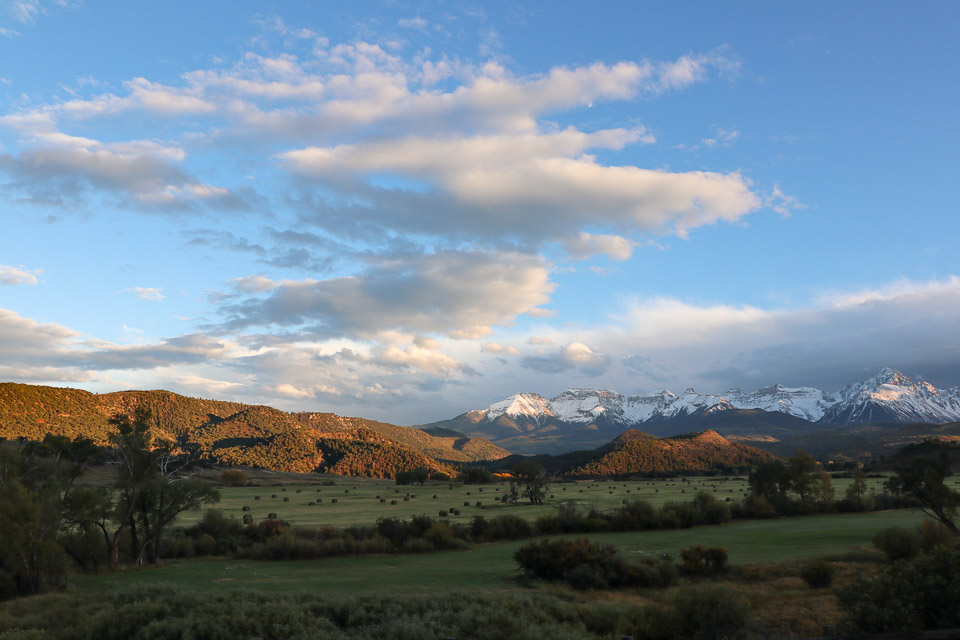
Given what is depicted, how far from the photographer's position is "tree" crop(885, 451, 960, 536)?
38.0 metres

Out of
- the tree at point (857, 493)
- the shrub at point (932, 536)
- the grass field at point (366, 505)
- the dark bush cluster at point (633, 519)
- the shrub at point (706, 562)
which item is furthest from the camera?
the tree at point (857, 493)

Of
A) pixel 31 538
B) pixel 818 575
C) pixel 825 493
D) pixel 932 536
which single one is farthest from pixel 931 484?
pixel 31 538

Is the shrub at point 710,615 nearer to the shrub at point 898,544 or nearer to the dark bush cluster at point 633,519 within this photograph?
the shrub at point 898,544

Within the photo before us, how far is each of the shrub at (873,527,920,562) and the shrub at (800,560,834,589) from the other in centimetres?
461

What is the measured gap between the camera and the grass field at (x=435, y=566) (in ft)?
93.9

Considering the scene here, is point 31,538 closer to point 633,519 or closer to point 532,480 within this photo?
point 633,519

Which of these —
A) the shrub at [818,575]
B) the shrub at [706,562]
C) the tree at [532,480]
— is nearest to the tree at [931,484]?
the shrub at [818,575]

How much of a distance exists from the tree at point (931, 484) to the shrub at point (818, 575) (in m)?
14.7

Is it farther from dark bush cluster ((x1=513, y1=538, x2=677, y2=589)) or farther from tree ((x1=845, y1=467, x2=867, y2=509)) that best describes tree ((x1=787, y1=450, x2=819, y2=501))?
dark bush cluster ((x1=513, y1=538, x2=677, y2=589))

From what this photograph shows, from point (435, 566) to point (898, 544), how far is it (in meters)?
24.1

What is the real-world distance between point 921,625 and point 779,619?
10.1 meters

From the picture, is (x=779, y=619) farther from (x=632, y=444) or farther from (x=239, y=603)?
(x=632, y=444)

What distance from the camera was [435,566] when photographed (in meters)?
34.9

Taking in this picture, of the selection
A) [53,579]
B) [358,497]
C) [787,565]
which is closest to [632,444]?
[358,497]
